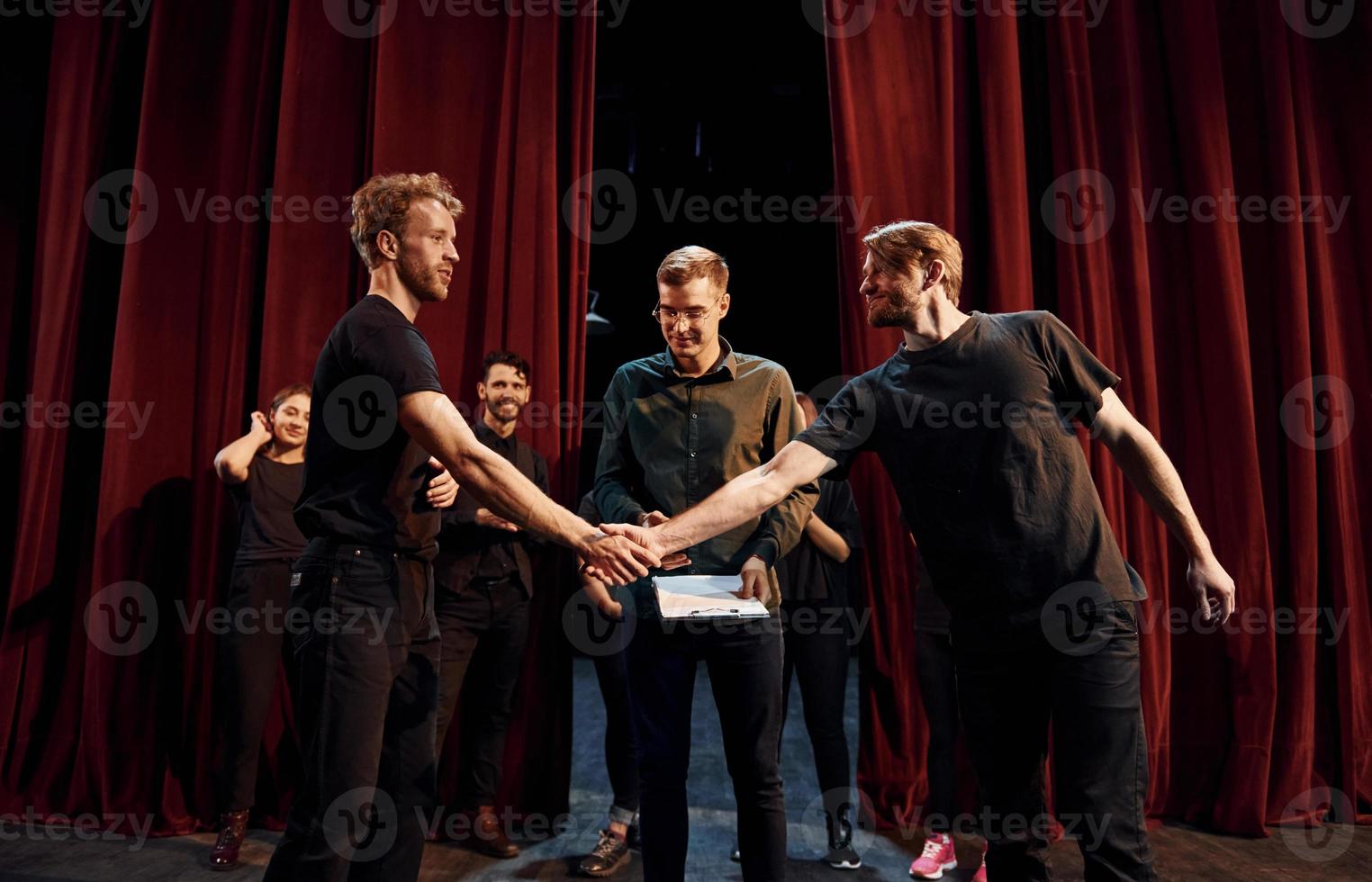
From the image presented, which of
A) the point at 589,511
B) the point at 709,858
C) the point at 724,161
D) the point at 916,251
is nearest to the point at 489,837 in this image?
the point at 709,858

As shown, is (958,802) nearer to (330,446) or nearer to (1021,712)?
(1021,712)

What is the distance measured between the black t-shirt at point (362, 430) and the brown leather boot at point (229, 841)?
65.3 inches

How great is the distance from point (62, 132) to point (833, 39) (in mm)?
3083

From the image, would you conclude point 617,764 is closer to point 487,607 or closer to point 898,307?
point 487,607

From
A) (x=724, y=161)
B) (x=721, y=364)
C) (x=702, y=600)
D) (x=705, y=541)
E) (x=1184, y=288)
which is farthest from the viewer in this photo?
(x=724, y=161)

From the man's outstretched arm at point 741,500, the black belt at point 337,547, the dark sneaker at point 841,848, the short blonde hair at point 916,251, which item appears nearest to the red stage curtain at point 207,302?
the dark sneaker at point 841,848

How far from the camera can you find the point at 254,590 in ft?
9.43

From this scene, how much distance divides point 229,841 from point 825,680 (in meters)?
1.96

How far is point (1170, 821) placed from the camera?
3084 millimetres

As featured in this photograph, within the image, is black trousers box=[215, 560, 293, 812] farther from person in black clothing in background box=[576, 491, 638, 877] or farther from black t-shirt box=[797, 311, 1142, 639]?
black t-shirt box=[797, 311, 1142, 639]

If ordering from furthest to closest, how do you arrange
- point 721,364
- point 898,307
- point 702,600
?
point 721,364, point 898,307, point 702,600

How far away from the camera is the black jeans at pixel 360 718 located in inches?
60.2

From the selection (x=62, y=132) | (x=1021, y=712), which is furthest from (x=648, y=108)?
(x=1021, y=712)

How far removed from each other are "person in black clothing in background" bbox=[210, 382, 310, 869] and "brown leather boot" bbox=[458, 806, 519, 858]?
0.73 meters
